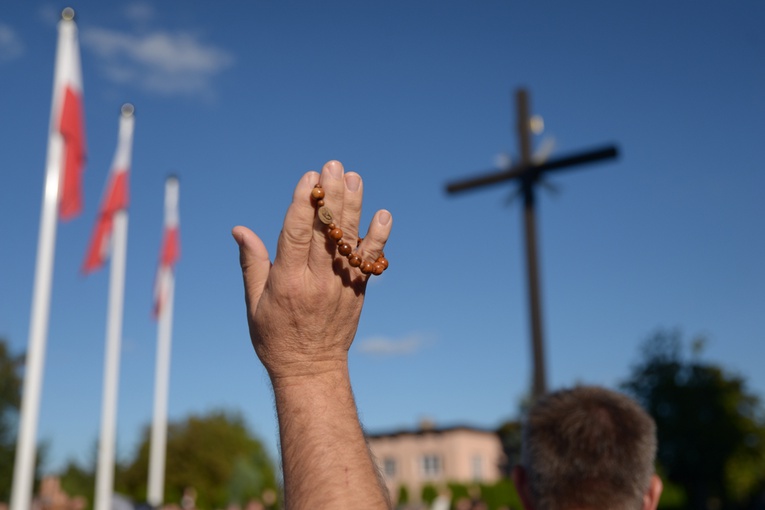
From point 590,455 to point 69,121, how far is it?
10.2 meters

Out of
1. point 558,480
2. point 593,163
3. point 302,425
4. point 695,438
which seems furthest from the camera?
point 695,438

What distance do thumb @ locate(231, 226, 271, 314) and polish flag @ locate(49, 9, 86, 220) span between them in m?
10.0

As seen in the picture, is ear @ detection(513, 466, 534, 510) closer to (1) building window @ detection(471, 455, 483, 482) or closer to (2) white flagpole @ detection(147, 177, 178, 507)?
(2) white flagpole @ detection(147, 177, 178, 507)

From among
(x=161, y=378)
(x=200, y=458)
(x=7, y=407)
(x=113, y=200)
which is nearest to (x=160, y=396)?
(x=161, y=378)

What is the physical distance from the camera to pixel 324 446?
144 centimetres

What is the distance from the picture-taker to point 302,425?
1.46 metres

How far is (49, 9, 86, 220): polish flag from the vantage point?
35.7 ft

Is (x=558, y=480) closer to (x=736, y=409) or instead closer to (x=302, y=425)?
(x=302, y=425)

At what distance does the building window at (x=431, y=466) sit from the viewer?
2557 inches

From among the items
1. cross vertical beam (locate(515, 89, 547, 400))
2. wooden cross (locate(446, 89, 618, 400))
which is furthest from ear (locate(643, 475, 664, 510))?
wooden cross (locate(446, 89, 618, 400))

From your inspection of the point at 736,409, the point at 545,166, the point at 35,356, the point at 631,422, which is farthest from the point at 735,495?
the point at 631,422

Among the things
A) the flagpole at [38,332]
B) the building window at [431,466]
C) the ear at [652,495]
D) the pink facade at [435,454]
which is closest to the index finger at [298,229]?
the ear at [652,495]

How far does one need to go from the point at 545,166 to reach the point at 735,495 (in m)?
35.0

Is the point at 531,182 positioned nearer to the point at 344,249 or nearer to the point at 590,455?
the point at 590,455
